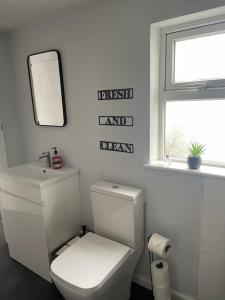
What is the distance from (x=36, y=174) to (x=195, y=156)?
4.79 feet

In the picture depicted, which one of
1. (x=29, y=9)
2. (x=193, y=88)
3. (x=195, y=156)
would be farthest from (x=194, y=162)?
(x=29, y=9)

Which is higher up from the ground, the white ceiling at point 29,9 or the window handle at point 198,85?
the white ceiling at point 29,9

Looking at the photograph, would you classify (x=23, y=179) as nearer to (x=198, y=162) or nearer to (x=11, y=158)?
(x=11, y=158)

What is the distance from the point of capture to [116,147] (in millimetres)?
1692

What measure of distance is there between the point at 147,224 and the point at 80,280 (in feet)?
2.06

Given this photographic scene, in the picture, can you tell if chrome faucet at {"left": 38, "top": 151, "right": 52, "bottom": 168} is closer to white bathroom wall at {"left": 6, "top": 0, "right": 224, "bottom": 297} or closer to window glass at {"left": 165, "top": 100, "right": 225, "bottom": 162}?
white bathroom wall at {"left": 6, "top": 0, "right": 224, "bottom": 297}

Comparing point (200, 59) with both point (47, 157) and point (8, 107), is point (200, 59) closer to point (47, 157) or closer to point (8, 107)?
point (47, 157)

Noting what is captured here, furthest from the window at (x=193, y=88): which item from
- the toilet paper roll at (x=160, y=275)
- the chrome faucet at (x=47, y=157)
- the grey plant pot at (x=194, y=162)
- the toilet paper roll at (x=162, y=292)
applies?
the chrome faucet at (x=47, y=157)

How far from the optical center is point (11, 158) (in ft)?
8.07

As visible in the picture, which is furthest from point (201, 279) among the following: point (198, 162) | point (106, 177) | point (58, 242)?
point (58, 242)

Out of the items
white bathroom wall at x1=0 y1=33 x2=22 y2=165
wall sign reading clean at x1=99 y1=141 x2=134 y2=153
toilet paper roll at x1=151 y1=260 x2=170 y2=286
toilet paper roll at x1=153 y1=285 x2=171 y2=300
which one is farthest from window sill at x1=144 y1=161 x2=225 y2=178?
white bathroom wall at x1=0 y1=33 x2=22 y2=165

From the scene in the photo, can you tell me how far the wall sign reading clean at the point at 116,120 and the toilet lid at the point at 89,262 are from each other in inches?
33.3

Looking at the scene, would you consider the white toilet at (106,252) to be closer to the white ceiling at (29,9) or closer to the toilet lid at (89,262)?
the toilet lid at (89,262)

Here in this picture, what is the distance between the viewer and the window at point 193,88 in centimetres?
134
